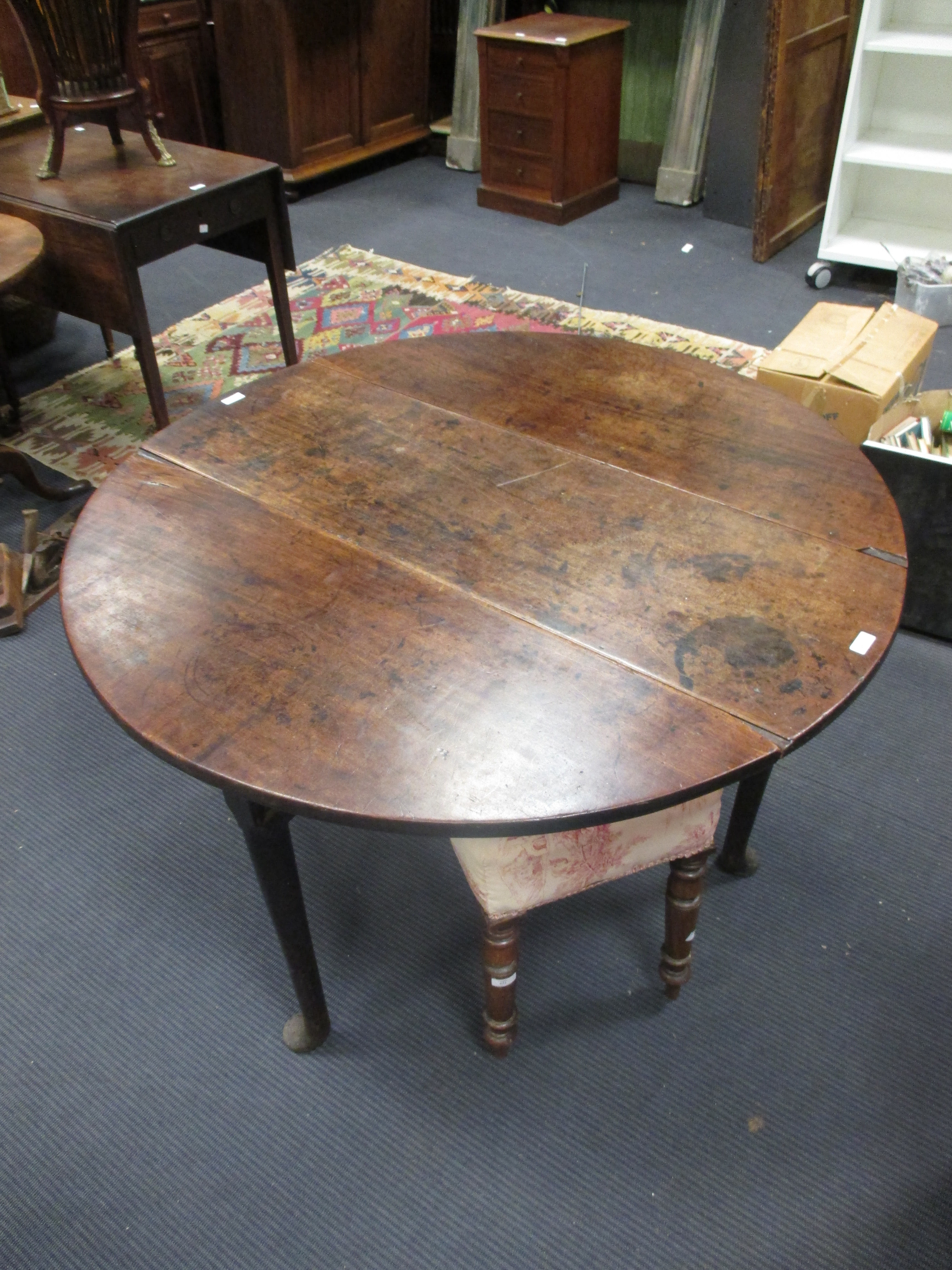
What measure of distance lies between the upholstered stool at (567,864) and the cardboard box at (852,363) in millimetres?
1041

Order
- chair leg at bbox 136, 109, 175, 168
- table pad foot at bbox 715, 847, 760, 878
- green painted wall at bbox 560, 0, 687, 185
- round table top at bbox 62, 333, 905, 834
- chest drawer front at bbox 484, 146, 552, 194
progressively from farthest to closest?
green painted wall at bbox 560, 0, 687, 185 < chest drawer front at bbox 484, 146, 552, 194 < chair leg at bbox 136, 109, 175, 168 < table pad foot at bbox 715, 847, 760, 878 < round table top at bbox 62, 333, 905, 834

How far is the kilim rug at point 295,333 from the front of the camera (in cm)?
283

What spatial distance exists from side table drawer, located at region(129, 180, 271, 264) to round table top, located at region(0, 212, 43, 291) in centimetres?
23

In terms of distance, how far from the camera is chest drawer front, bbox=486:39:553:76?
373cm

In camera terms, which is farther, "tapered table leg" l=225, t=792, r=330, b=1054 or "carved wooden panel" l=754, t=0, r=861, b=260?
"carved wooden panel" l=754, t=0, r=861, b=260

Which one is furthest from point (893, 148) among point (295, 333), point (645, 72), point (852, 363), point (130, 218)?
point (130, 218)

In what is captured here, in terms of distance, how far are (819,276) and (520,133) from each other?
1442 millimetres

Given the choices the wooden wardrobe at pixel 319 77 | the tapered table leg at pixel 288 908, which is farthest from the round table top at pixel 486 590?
the wooden wardrobe at pixel 319 77

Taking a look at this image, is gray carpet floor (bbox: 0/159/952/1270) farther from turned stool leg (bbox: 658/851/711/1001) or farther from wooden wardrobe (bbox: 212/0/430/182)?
wooden wardrobe (bbox: 212/0/430/182)

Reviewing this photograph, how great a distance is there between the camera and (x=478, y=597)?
3.72 feet

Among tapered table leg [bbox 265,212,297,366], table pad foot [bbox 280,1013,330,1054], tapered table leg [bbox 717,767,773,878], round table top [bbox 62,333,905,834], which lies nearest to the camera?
round table top [bbox 62,333,905,834]

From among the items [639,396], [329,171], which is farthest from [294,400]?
[329,171]

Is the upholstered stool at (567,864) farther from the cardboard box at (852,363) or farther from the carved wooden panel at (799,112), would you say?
the carved wooden panel at (799,112)

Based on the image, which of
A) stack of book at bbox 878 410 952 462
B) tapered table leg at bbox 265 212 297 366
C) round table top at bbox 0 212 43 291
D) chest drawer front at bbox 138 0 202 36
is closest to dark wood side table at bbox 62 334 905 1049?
stack of book at bbox 878 410 952 462
